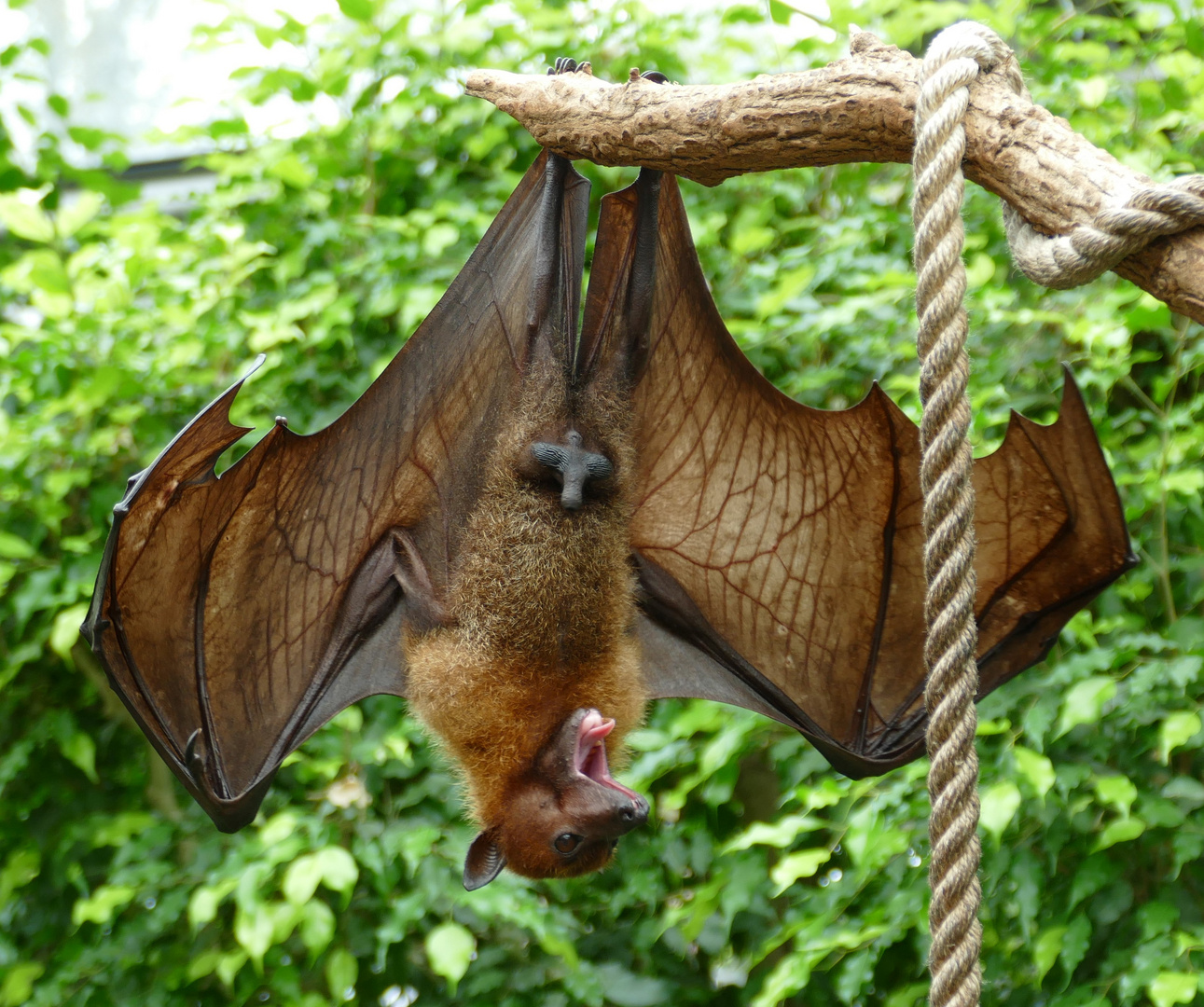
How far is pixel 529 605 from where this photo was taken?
271 centimetres

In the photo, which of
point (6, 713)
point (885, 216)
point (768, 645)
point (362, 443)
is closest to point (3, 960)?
point (6, 713)

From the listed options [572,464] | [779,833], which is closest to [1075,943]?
[779,833]

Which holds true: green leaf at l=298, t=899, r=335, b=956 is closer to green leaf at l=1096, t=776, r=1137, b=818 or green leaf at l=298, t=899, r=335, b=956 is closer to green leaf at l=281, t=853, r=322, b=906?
green leaf at l=281, t=853, r=322, b=906

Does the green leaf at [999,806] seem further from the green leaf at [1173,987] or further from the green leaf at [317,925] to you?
the green leaf at [317,925]

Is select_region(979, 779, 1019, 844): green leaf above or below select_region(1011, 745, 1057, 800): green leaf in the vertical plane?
below

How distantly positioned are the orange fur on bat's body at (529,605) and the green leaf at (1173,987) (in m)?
1.36

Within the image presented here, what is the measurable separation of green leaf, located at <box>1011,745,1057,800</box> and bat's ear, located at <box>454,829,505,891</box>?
51.3 inches

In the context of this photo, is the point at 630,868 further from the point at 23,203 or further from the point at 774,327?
the point at 23,203

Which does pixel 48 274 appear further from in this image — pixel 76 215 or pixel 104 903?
pixel 104 903

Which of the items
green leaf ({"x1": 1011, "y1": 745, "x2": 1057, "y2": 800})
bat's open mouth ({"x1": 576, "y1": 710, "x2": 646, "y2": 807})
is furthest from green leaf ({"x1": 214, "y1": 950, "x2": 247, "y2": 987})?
green leaf ({"x1": 1011, "y1": 745, "x2": 1057, "y2": 800})

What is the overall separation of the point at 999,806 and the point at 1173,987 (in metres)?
0.47

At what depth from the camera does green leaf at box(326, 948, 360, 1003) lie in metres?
3.24

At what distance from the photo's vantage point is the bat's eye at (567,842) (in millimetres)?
2600

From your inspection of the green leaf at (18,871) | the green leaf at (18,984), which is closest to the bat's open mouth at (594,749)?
the green leaf at (18,984)
